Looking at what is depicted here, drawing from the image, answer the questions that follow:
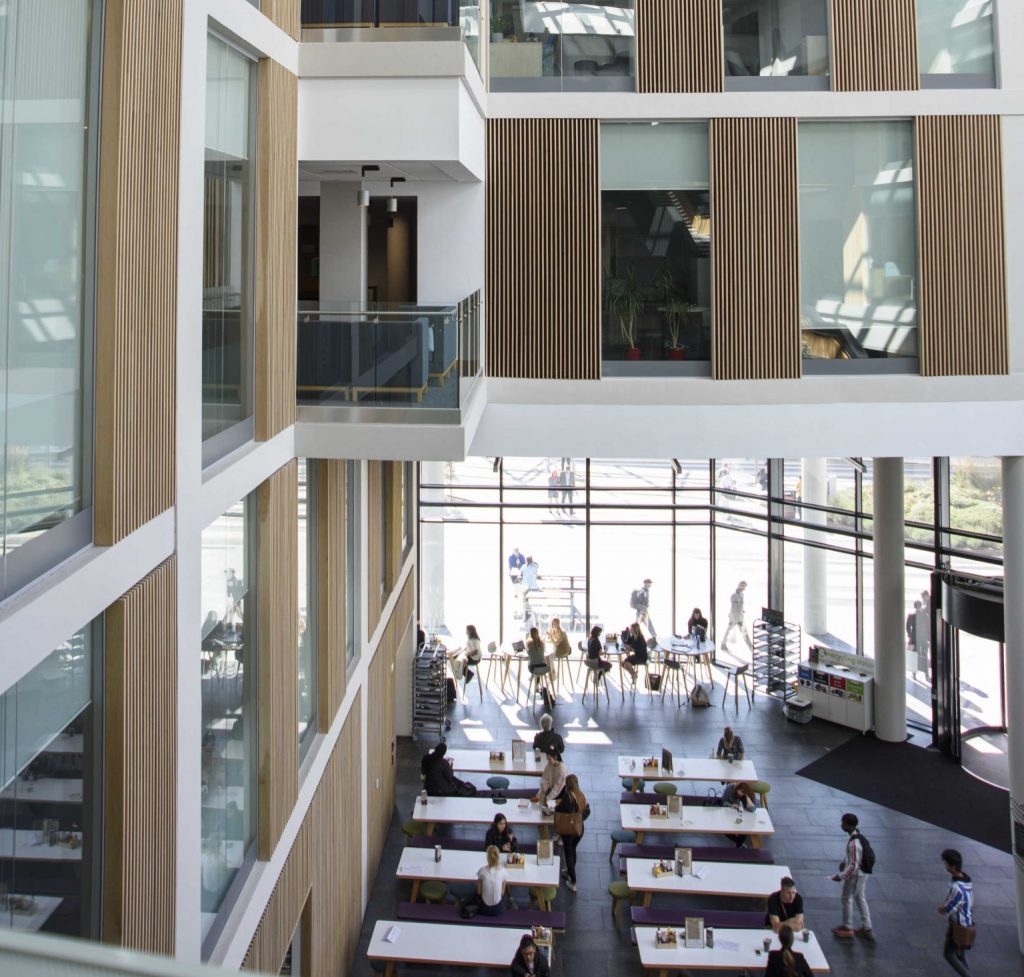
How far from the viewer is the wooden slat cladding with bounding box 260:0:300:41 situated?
24.3 feet

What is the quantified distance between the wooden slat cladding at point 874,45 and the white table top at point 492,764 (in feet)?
30.7

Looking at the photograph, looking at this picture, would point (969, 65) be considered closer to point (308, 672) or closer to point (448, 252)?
point (448, 252)

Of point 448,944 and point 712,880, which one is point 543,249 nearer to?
point 712,880

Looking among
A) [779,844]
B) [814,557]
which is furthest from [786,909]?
[814,557]

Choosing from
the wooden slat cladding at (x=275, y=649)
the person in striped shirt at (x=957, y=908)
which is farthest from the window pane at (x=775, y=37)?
the person in striped shirt at (x=957, y=908)

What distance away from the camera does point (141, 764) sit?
4.82 m

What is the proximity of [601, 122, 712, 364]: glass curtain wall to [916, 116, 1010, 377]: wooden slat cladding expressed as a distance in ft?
8.57

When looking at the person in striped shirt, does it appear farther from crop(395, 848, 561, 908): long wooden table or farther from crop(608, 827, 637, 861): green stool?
crop(395, 848, 561, 908): long wooden table

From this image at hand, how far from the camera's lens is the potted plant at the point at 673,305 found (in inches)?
506

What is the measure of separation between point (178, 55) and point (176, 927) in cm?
440

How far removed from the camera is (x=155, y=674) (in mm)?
5043

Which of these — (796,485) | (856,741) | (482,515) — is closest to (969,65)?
(796,485)

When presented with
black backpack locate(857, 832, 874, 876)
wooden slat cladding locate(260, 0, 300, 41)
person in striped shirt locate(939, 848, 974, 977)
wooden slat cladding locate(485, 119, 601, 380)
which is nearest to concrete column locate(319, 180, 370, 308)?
wooden slat cladding locate(485, 119, 601, 380)

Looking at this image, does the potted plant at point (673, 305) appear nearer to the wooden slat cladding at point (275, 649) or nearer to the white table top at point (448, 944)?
the wooden slat cladding at point (275, 649)
